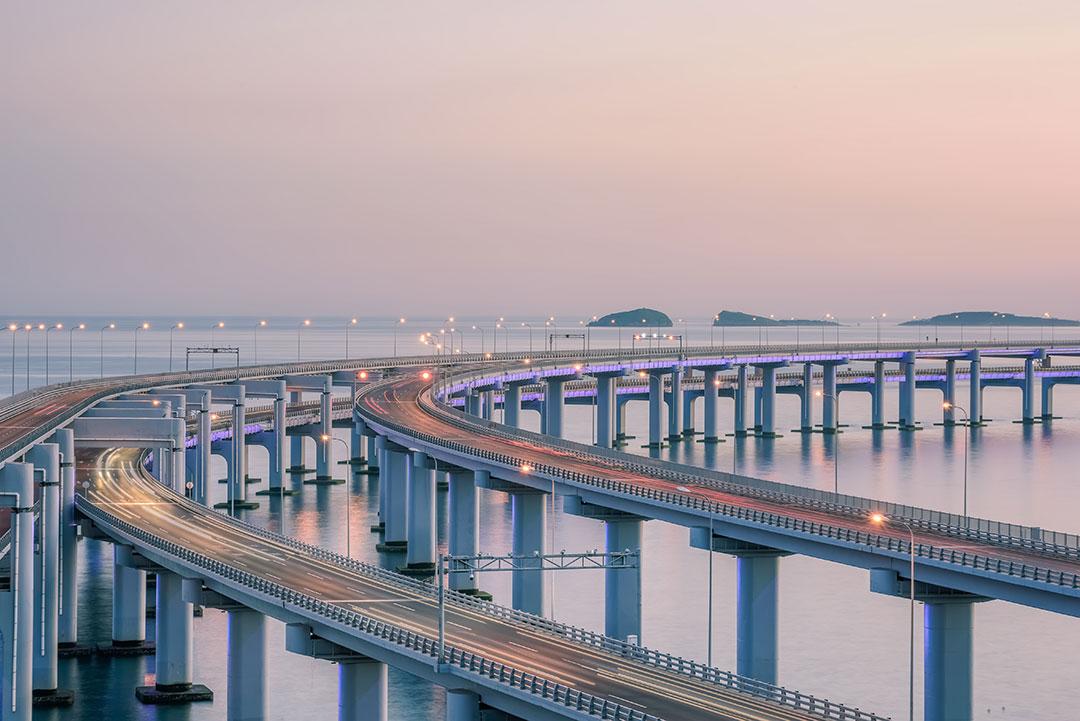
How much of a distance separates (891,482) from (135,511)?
3836 inches

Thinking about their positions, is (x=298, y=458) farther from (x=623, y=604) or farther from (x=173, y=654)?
(x=173, y=654)

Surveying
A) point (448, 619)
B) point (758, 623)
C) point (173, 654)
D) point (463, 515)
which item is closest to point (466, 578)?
point (463, 515)

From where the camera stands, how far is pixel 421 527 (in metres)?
104

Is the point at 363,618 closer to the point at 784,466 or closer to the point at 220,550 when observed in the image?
the point at 220,550

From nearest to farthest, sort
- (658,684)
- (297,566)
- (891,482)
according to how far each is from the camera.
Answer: (658,684) → (297,566) → (891,482)

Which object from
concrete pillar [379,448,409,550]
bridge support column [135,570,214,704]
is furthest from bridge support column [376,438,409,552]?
bridge support column [135,570,214,704]

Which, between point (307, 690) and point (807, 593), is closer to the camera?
point (307, 690)

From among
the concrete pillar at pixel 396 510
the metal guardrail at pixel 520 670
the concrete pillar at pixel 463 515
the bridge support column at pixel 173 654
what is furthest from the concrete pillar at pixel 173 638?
the concrete pillar at pixel 396 510

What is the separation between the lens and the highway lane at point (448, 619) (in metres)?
47.8

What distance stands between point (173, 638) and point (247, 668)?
7.49 m

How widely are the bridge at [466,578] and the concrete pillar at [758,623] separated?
0.09 meters

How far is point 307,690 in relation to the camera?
72.0 meters

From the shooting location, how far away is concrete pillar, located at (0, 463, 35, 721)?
2501 inches

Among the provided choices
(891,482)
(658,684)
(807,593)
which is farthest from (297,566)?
(891,482)
